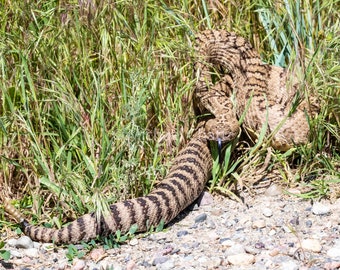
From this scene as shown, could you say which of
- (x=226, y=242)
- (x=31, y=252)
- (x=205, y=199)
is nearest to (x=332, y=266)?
(x=226, y=242)

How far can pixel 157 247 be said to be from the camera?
208 inches

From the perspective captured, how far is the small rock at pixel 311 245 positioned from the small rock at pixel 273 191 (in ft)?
2.62

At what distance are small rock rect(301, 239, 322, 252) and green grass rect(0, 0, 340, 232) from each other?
2.17ft

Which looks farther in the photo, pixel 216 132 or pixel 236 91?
pixel 236 91

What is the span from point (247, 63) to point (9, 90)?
2.29 m

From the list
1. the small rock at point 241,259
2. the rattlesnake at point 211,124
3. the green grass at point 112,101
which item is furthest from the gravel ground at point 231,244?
the green grass at point 112,101

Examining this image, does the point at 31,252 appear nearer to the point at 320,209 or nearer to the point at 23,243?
the point at 23,243

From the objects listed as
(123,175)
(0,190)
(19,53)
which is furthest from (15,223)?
(19,53)

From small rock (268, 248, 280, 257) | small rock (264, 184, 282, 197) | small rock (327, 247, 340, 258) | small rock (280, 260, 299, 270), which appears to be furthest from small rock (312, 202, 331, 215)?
small rock (280, 260, 299, 270)

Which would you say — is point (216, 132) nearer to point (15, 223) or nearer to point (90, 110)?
point (90, 110)

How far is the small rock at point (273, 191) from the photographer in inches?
233

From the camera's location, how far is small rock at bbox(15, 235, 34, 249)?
529 cm

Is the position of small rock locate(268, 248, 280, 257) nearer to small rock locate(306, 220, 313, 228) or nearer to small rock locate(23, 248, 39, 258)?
small rock locate(306, 220, 313, 228)

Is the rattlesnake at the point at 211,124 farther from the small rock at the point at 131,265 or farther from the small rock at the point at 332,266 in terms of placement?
the small rock at the point at 332,266
